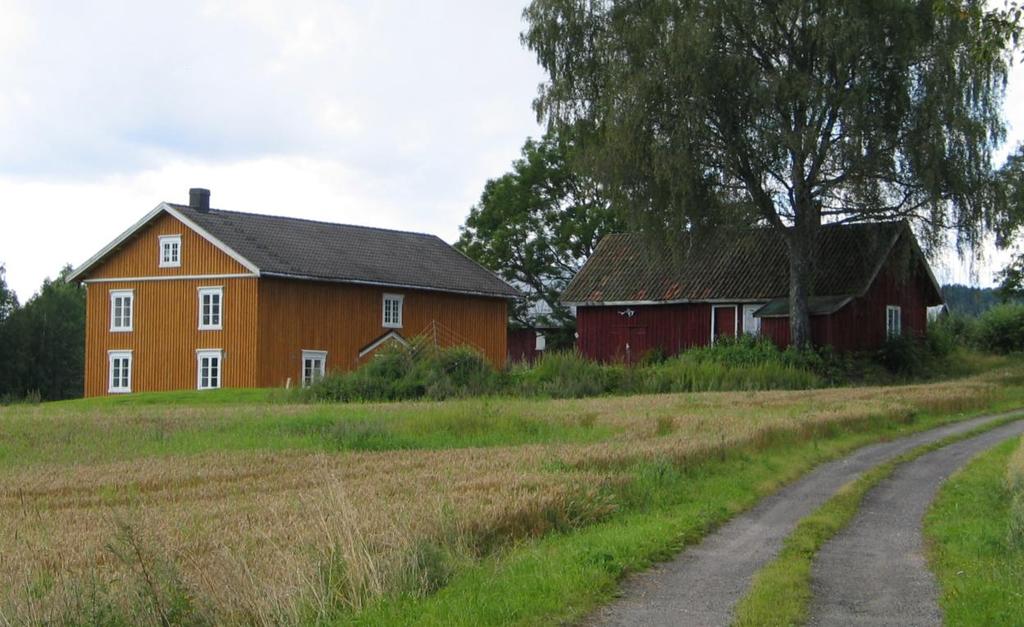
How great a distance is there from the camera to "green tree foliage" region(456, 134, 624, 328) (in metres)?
70.1

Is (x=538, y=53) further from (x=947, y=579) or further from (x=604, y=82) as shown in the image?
(x=947, y=579)

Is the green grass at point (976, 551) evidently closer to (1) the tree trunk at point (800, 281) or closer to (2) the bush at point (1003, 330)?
(1) the tree trunk at point (800, 281)

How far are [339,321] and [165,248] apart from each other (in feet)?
24.7

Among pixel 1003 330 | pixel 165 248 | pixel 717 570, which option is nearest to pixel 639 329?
pixel 1003 330

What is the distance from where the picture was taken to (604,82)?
1663 inches

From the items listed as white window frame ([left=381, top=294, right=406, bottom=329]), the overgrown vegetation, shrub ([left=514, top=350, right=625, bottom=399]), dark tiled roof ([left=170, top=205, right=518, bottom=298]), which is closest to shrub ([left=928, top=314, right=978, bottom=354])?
the overgrown vegetation

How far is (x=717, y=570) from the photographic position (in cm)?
1180

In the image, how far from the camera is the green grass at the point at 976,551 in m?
10.0

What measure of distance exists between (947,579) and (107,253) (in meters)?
44.8

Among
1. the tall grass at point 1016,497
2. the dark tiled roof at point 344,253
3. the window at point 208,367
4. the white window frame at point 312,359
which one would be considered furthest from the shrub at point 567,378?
the tall grass at point 1016,497

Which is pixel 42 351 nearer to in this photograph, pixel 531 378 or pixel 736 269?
pixel 736 269

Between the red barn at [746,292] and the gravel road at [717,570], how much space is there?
1011 inches

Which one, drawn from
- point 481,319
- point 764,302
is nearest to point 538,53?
point 764,302

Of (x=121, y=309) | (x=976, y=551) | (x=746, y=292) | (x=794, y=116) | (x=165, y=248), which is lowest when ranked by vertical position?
(x=976, y=551)
